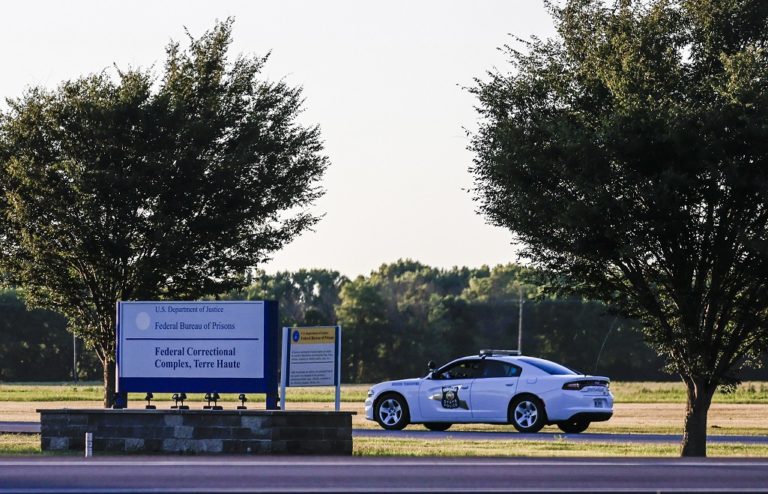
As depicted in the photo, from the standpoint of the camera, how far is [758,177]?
20812 millimetres

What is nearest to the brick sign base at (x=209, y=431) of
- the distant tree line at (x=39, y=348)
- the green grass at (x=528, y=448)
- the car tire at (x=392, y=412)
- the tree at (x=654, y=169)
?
the green grass at (x=528, y=448)

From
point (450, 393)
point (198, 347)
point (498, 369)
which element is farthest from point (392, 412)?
point (198, 347)

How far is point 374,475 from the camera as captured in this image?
13945mm

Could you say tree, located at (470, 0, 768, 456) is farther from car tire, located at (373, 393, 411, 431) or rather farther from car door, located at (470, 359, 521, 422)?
car tire, located at (373, 393, 411, 431)

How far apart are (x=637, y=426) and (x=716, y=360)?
355 inches

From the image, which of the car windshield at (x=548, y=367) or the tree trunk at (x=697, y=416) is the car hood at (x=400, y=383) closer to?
the car windshield at (x=548, y=367)

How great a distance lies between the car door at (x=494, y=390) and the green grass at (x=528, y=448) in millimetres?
2388

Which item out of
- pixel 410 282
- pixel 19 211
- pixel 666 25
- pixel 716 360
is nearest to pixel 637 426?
pixel 716 360

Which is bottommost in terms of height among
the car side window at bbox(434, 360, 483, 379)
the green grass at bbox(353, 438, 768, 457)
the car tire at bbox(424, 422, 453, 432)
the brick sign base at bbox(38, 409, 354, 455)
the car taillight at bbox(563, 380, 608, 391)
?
the green grass at bbox(353, 438, 768, 457)

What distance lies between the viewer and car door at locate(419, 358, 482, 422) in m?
27.2

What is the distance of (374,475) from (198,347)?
7215 millimetres

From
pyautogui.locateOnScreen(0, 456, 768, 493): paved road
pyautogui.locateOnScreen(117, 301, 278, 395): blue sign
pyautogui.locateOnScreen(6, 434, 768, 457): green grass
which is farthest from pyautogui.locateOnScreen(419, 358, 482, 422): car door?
pyautogui.locateOnScreen(0, 456, 768, 493): paved road

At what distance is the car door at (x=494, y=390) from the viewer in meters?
26.7

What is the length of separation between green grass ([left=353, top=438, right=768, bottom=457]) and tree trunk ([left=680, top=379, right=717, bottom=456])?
261 mm
